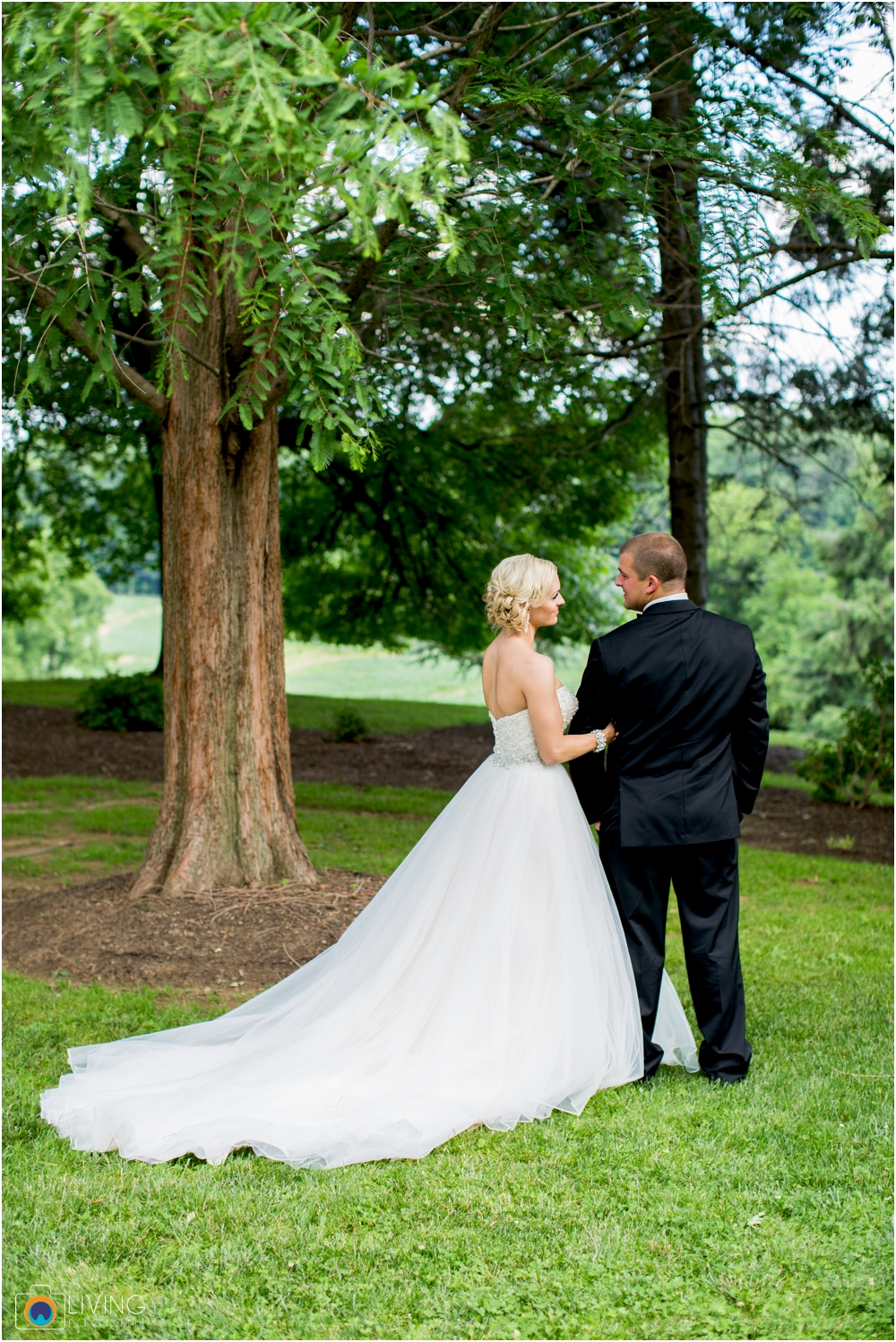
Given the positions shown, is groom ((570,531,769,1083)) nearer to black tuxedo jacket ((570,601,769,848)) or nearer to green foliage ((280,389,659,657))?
black tuxedo jacket ((570,601,769,848))

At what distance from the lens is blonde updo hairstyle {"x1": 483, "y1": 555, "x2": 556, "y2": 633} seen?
4559 mm

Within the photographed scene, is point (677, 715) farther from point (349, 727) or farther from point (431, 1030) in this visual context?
point (349, 727)

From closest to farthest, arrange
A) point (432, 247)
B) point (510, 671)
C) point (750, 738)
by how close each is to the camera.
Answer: point (750, 738) < point (510, 671) < point (432, 247)

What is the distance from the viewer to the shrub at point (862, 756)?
37.5 feet

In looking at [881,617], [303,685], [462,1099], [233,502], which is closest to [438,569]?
[233,502]

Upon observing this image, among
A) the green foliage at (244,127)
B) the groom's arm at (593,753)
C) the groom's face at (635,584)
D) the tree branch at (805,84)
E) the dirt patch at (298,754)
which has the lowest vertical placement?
the dirt patch at (298,754)

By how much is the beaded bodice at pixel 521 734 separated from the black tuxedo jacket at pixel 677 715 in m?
0.13

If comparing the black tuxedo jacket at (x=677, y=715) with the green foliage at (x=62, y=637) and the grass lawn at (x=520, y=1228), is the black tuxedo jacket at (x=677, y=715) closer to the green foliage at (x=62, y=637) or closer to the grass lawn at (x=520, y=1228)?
the grass lawn at (x=520, y=1228)

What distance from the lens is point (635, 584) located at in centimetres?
445

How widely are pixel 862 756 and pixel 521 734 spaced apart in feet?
26.9

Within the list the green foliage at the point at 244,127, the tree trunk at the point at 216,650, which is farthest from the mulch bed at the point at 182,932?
the green foliage at the point at 244,127

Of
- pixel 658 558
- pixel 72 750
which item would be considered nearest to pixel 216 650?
pixel 658 558

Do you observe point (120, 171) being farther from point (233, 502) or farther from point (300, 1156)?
point (300, 1156)

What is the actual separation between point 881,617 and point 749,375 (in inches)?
953
